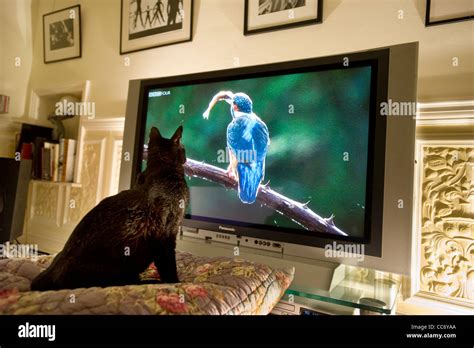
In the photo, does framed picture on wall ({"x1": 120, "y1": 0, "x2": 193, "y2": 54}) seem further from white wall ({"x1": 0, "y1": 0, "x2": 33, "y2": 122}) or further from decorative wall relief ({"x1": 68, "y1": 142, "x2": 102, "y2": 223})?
white wall ({"x1": 0, "y1": 0, "x2": 33, "y2": 122})

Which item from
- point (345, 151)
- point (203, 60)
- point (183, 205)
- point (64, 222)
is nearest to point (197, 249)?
point (183, 205)

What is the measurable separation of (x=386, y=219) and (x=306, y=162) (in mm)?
292

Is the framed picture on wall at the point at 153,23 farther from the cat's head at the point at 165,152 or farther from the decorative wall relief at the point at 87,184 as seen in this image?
the cat's head at the point at 165,152

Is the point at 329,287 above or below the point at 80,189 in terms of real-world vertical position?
below

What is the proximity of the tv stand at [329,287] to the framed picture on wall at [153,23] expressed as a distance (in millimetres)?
1187

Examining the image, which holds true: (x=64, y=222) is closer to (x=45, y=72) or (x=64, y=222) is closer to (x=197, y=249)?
(x=45, y=72)

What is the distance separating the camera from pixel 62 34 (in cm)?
191

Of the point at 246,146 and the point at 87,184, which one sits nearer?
the point at 246,146

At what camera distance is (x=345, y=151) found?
0.88m

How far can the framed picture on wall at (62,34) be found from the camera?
1.85 m

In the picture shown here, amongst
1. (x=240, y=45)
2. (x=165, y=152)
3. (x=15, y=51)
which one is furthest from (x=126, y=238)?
(x=15, y=51)

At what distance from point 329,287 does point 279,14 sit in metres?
1.13


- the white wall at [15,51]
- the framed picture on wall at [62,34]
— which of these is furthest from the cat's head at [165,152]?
the white wall at [15,51]

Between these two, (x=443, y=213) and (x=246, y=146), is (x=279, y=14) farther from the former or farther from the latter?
(x=443, y=213)
